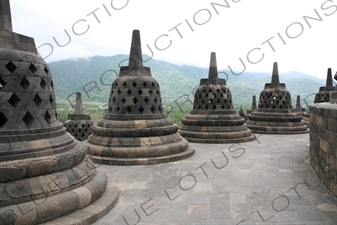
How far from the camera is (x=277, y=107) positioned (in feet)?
53.7

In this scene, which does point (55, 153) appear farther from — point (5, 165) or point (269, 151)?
point (269, 151)

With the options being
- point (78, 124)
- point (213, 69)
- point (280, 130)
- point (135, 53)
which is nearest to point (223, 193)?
point (135, 53)

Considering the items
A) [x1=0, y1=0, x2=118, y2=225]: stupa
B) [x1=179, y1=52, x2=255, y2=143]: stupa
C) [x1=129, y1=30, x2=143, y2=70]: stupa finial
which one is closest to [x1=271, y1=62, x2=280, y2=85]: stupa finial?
[x1=179, y1=52, x2=255, y2=143]: stupa

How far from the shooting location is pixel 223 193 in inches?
221

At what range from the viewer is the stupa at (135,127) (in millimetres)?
8312

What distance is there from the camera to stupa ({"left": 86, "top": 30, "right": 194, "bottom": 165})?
831cm

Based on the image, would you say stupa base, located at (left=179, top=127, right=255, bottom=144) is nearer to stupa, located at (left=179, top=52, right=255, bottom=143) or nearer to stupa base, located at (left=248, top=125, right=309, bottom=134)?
stupa, located at (left=179, top=52, right=255, bottom=143)

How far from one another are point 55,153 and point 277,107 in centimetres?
1429

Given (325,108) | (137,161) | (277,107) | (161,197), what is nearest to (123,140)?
(137,161)

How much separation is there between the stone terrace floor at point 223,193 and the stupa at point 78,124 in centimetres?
726

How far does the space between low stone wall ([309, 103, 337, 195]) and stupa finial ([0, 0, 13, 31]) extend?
5860 mm

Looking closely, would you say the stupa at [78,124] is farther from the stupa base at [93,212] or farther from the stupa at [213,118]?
the stupa base at [93,212]

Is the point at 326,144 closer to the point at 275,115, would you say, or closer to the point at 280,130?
the point at 280,130

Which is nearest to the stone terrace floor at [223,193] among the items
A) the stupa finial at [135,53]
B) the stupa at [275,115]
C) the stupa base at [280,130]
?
the stupa finial at [135,53]
